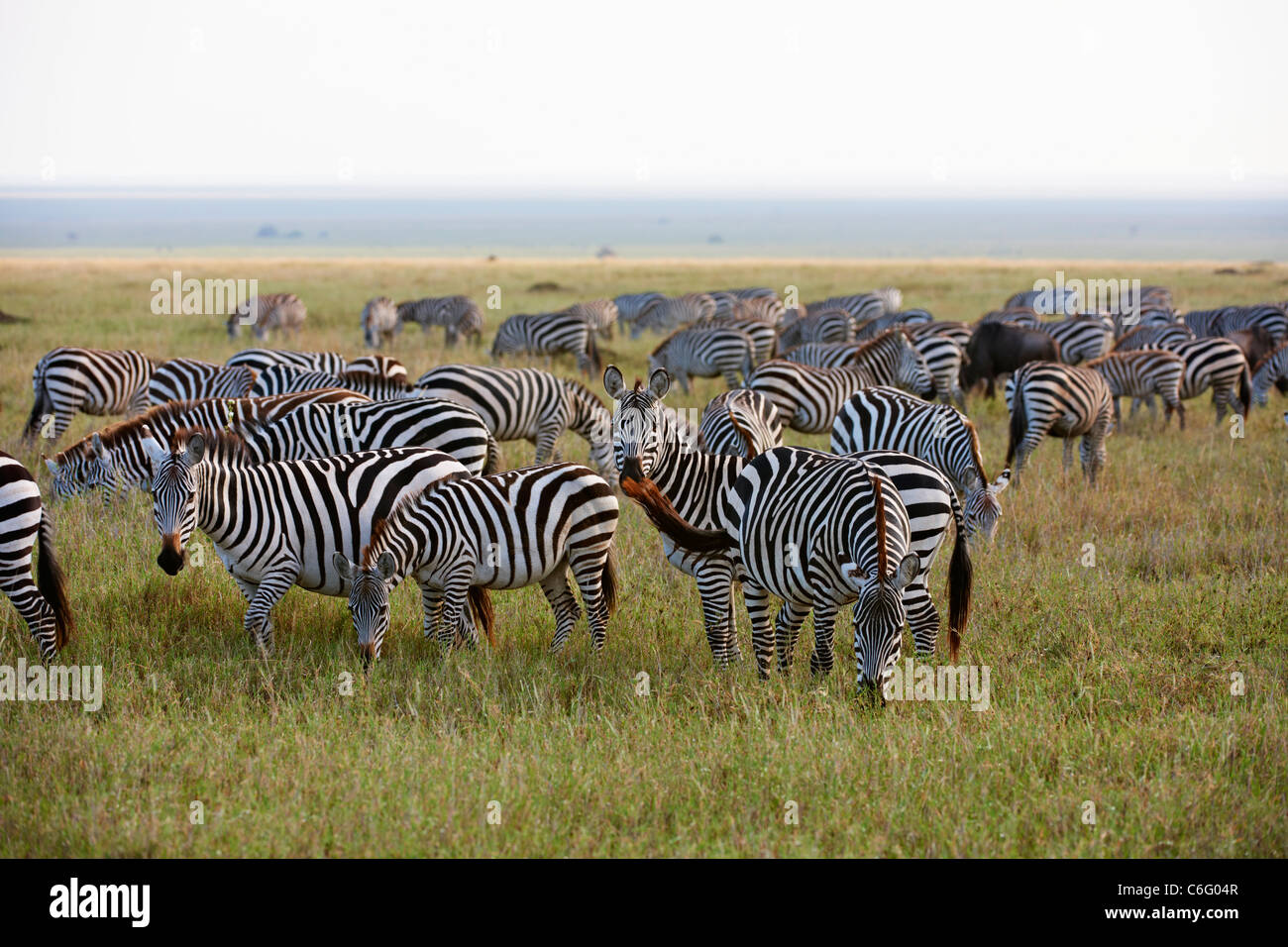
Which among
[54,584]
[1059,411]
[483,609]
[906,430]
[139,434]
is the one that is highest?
[1059,411]

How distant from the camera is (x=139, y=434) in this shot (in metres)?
10.1

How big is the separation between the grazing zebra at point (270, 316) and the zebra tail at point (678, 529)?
2212 cm

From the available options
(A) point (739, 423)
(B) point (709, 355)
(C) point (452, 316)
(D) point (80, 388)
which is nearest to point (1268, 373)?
(B) point (709, 355)

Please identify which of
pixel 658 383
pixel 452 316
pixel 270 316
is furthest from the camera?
pixel 452 316

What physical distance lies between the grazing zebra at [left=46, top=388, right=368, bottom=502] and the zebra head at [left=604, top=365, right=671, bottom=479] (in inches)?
134

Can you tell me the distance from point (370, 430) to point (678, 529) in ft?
12.6

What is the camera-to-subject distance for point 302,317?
29.0 meters

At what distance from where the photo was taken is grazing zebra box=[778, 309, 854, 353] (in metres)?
22.8

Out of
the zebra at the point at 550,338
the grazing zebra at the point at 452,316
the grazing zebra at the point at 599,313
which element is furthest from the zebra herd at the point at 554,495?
the grazing zebra at the point at 599,313

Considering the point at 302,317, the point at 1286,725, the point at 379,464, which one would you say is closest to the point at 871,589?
the point at 1286,725

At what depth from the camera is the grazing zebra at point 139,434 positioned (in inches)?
392

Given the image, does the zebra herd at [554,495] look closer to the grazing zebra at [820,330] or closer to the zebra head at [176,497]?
the zebra head at [176,497]

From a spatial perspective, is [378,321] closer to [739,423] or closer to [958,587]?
[739,423]
